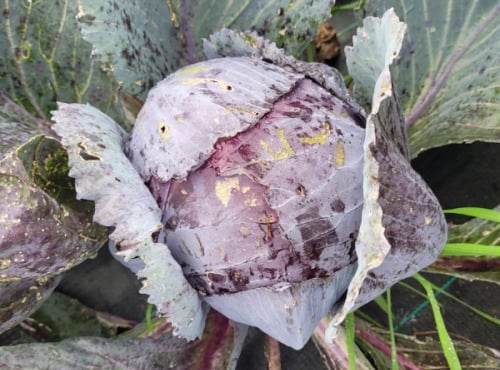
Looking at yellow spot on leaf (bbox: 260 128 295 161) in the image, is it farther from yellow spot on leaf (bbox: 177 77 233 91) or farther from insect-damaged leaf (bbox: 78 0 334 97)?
insect-damaged leaf (bbox: 78 0 334 97)

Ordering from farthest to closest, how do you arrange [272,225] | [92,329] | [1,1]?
[92,329] → [1,1] → [272,225]

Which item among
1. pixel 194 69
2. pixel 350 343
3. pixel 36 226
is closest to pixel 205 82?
pixel 194 69

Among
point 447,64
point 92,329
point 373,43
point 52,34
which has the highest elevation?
point 52,34

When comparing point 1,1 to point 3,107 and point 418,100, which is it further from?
point 418,100

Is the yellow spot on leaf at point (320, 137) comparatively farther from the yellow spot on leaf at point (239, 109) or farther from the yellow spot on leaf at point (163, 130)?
the yellow spot on leaf at point (163, 130)

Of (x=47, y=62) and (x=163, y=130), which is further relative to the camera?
(x=47, y=62)

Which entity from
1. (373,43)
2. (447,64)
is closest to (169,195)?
(373,43)

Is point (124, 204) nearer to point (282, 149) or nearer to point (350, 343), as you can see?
point (282, 149)
